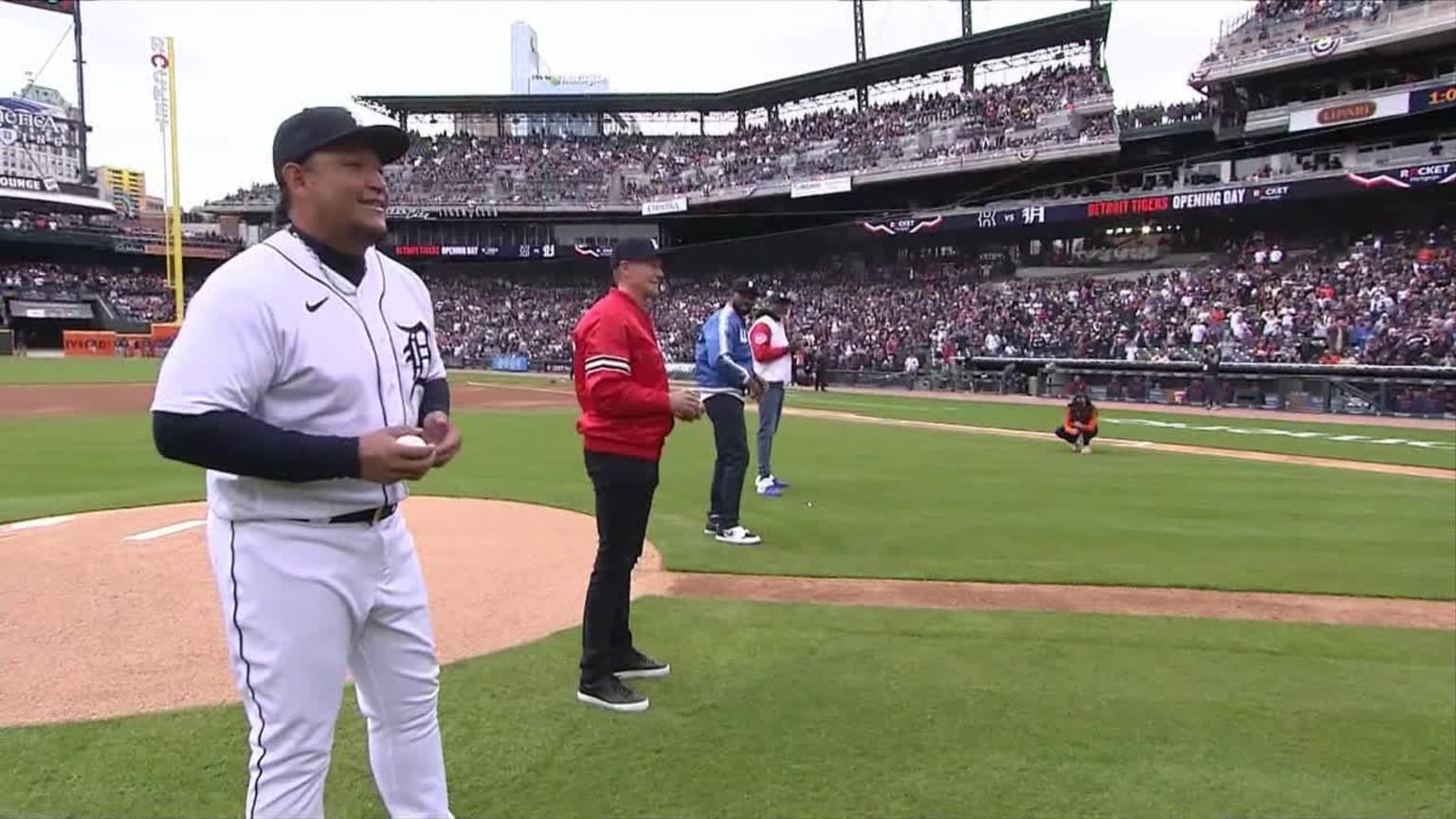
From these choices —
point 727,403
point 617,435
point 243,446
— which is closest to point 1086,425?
point 727,403

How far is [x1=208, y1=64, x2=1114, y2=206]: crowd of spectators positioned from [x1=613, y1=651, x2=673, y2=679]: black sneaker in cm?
3668

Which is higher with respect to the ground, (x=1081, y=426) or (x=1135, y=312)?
(x=1135, y=312)

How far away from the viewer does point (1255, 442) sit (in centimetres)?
1495

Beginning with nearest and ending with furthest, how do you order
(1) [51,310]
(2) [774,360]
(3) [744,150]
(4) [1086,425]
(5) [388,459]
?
(5) [388,459]
(2) [774,360]
(4) [1086,425]
(3) [744,150]
(1) [51,310]

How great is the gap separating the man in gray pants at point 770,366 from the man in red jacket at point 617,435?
4601 millimetres

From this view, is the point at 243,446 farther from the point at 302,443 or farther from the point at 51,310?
the point at 51,310

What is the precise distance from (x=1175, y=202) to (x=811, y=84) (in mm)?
24154

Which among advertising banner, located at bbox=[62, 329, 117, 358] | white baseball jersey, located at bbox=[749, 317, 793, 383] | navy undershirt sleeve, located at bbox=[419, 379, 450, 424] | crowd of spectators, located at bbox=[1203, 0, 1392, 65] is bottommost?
navy undershirt sleeve, located at bbox=[419, 379, 450, 424]

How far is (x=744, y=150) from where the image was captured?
52.2 meters

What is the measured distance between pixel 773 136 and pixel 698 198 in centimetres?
644

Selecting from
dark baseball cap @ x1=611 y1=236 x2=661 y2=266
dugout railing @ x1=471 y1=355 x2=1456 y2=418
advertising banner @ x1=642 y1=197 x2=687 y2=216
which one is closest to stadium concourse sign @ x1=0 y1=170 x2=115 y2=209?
→ advertising banner @ x1=642 y1=197 x2=687 y2=216

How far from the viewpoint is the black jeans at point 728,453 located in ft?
23.7

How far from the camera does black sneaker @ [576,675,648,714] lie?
3.94 metres

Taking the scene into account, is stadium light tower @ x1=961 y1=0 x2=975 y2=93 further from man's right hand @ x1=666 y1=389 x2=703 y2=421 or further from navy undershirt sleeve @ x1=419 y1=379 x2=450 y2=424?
navy undershirt sleeve @ x1=419 y1=379 x2=450 y2=424
